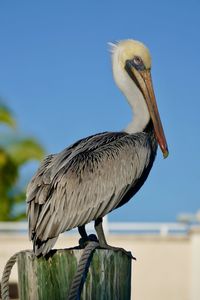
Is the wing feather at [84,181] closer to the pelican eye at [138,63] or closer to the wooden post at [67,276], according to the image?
the wooden post at [67,276]

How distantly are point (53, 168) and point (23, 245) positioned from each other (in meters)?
18.5

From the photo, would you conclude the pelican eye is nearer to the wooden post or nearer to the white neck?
the white neck

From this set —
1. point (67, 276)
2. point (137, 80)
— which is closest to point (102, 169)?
point (137, 80)

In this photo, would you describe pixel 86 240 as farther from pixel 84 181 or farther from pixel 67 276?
pixel 67 276

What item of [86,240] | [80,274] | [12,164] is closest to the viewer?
[80,274]

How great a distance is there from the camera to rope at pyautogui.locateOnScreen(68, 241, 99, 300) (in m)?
4.43

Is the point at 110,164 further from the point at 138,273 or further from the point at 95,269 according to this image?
the point at 138,273

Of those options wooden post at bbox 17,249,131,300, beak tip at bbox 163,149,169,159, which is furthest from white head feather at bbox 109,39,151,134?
wooden post at bbox 17,249,131,300

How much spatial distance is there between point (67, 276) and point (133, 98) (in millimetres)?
1463

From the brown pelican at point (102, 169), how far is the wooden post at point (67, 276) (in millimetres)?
72

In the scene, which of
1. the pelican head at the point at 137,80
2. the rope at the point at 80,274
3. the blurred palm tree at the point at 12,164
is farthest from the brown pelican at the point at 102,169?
the blurred palm tree at the point at 12,164

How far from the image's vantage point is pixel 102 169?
216 inches

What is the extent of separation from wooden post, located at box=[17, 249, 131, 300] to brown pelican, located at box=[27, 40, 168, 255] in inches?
2.8

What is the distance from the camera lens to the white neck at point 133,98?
5590mm
